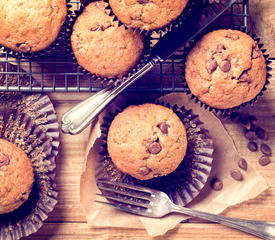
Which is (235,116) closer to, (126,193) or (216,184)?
(216,184)

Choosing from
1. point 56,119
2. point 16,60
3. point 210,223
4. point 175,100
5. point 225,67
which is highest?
point 225,67

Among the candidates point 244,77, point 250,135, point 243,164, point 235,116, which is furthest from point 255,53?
point 243,164

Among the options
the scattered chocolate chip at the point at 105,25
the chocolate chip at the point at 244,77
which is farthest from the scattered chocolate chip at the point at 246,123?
the scattered chocolate chip at the point at 105,25

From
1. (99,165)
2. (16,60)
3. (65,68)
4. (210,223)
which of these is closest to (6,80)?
(16,60)

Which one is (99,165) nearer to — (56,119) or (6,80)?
(56,119)

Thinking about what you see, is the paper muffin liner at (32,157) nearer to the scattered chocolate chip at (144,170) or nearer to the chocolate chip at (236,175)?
the scattered chocolate chip at (144,170)

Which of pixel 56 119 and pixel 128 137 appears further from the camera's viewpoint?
pixel 56 119
